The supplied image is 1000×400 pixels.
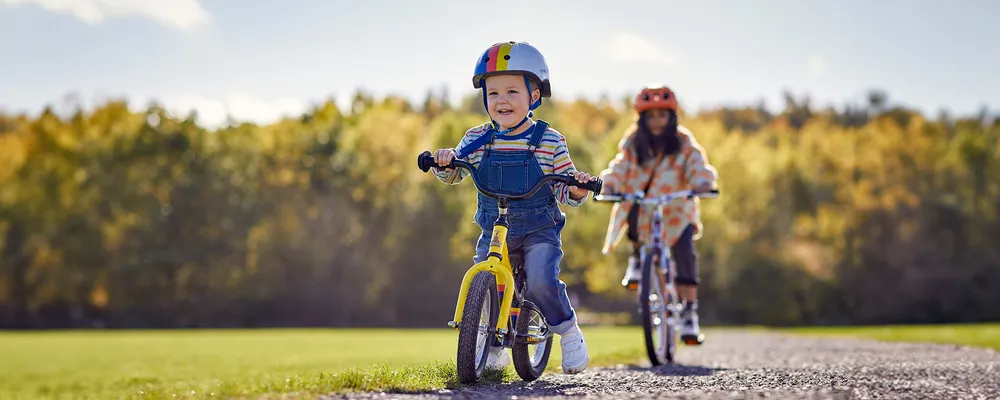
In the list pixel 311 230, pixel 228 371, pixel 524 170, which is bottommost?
pixel 228 371

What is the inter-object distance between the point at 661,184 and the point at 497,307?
421 cm

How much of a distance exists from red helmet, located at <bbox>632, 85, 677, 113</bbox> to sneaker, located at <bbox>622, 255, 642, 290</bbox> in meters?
1.45

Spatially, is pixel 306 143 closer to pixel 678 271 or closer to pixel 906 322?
pixel 906 322

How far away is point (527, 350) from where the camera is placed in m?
6.41

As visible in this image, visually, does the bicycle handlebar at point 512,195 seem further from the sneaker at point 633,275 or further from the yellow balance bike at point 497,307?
the sneaker at point 633,275

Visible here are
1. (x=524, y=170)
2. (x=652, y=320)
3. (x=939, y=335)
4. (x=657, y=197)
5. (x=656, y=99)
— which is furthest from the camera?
(x=939, y=335)

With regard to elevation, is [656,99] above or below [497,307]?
above

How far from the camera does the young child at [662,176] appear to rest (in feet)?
32.1

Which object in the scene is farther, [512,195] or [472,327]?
[512,195]

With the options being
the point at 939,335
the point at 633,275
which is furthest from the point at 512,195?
the point at 939,335

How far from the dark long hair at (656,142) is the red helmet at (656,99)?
0.10 meters

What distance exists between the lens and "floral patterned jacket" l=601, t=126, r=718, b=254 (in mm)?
9781

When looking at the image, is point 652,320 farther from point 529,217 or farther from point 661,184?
point 529,217

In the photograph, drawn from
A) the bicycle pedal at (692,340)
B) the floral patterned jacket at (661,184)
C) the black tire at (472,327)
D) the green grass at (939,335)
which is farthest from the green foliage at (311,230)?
the black tire at (472,327)
